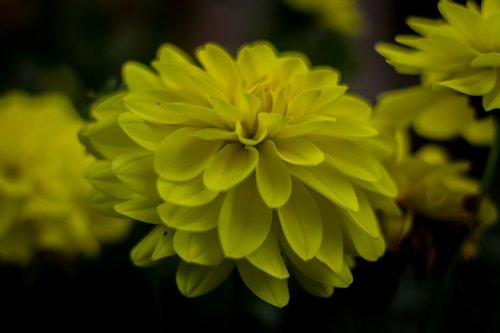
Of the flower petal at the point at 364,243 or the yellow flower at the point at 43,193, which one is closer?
the flower petal at the point at 364,243

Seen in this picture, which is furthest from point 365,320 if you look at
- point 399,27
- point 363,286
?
point 399,27

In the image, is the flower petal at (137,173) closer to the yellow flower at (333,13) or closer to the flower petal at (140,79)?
the flower petal at (140,79)

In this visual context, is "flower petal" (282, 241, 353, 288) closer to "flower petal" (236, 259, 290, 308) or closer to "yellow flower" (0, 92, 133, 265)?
"flower petal" (236, 259, 290, 308)

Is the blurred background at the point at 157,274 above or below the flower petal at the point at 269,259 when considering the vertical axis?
below

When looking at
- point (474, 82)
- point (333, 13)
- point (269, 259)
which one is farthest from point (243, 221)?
point (333, 13)

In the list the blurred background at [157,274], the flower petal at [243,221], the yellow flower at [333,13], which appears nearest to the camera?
the flower petal at [243,221]

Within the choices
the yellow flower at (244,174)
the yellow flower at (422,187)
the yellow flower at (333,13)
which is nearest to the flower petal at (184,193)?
the yellow flower at (244,174)
